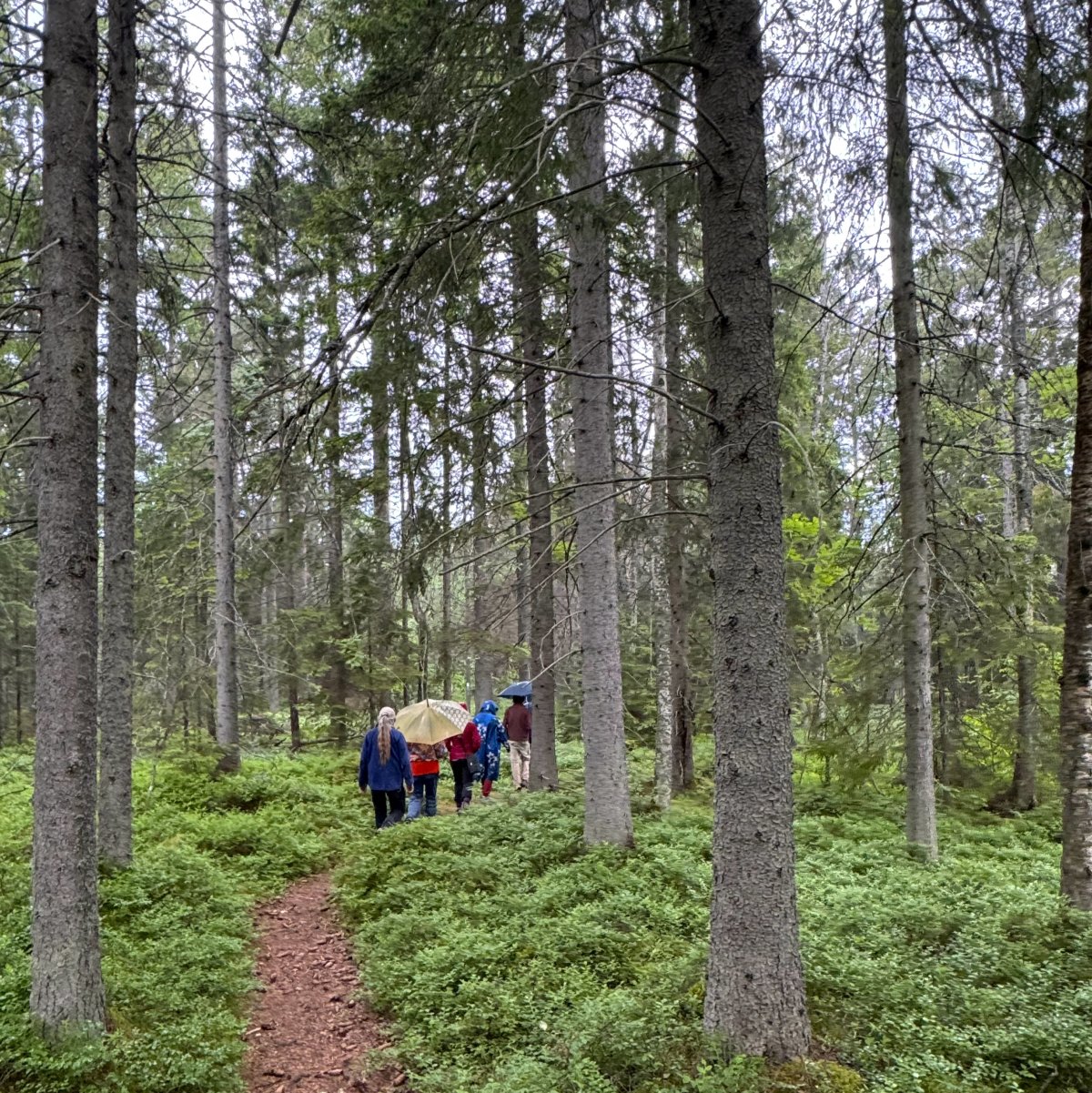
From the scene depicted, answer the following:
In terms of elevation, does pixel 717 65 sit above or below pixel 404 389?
above

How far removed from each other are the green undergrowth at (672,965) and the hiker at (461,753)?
2436 mm

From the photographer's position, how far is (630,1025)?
13.3 feet

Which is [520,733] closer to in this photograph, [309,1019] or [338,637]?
[338,637]

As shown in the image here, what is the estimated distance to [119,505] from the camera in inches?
293

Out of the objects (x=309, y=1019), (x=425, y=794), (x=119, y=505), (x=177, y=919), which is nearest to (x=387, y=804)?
(x=425, y=794)

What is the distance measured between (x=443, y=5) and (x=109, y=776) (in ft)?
25.2

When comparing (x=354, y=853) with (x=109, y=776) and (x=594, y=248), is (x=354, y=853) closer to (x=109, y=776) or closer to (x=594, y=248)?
(x=109, y=776)

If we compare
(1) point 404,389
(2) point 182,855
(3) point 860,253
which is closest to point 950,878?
(3) point 860,253

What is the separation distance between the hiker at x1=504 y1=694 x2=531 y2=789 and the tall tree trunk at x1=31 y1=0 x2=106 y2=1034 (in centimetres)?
848

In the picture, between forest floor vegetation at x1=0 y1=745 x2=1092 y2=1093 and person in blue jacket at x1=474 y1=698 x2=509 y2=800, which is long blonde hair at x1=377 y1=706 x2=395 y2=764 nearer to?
forest floor vegetation at x1=0 y1=745 x2=1092 y2=1093

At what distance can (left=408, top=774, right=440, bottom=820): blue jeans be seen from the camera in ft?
34.5

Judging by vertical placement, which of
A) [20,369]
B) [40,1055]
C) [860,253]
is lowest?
[40,1055]

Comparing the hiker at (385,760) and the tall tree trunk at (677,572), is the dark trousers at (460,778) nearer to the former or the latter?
the hiker at (385,760)

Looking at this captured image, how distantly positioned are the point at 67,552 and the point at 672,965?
4.66 metres
